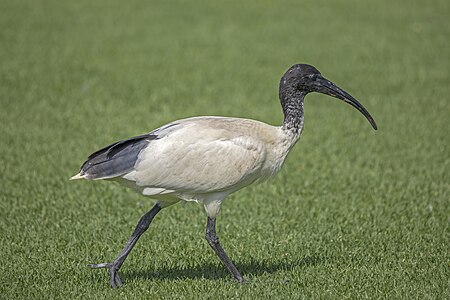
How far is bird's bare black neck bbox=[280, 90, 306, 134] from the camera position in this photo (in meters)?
6.29

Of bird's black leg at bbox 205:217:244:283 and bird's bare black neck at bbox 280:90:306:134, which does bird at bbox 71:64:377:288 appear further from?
bird's bare black neck at bbox 280:90:306:134

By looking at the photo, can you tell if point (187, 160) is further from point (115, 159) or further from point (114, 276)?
point (114, 276)

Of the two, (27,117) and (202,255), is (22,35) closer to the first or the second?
(27,117)

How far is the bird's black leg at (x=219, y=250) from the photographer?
6.09 meters

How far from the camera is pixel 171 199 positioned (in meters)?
6.23

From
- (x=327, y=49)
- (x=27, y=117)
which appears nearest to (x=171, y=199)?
(x=27, y=117)

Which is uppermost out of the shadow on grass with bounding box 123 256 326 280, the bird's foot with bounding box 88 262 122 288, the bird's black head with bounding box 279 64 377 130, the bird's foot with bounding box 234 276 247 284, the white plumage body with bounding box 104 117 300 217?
the bird's black head with bounding box 279 64 377 130

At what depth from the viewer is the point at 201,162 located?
5.98 metres

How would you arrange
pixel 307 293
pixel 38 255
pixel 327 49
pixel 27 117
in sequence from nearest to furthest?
1. pixel 307 293
2. pixel 38 255
3. pixel 27 117
4. pixel 327 49

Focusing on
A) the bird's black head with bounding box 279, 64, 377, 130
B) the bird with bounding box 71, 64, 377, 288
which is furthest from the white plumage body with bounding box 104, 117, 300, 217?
the bird's black head with bounding box 279, 64, 377, 130

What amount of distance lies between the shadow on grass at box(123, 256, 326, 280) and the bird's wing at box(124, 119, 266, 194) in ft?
2.59

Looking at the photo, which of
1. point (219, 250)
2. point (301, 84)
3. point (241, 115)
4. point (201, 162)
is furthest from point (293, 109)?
point (241, 115)

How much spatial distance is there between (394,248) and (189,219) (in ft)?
6.93

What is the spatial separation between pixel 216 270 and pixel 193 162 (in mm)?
1063
